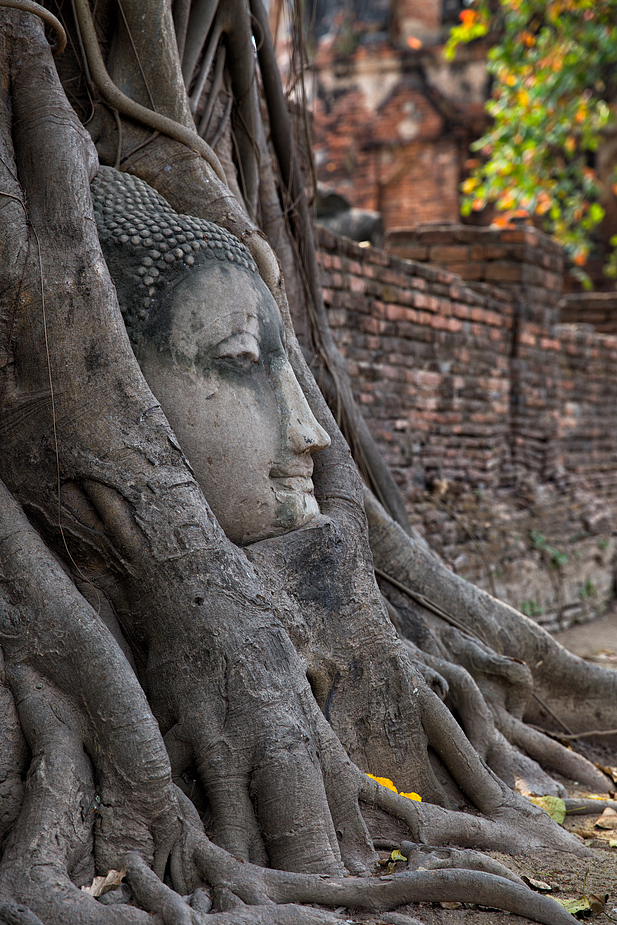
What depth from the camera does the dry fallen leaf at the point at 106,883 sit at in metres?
1.73

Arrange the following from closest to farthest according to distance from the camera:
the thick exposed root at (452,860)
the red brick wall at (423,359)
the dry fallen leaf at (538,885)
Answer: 1. the thick exposed root at (452,860)
2. the dry fallen leaf at (538,885)
3. the red brick wall at (423,359)

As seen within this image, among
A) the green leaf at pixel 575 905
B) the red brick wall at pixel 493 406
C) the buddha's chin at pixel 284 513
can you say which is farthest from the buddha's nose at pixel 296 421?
the red brick wall at pixel 493 406

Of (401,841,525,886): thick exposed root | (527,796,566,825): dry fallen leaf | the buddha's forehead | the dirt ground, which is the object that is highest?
the buddha's forehead

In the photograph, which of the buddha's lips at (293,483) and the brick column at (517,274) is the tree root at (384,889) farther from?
the brick column at (517,274)

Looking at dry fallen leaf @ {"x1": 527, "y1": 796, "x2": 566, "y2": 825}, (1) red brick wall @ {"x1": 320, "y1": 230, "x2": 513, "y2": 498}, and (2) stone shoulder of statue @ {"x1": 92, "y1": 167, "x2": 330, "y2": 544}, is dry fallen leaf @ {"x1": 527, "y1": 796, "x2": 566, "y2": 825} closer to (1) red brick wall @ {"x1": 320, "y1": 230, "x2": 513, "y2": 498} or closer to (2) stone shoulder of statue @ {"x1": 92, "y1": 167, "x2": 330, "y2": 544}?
(2) stone shoulder of statue @ {"x1": 92, "y1": 167, "x2": 330, "y2": 544}

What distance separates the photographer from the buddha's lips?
8.12ft

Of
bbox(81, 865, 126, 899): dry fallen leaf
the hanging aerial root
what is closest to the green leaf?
bbox(81, 865, 126, 899): dry fallen leaf

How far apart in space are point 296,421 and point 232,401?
0.22m

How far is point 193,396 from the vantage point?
2.34 m

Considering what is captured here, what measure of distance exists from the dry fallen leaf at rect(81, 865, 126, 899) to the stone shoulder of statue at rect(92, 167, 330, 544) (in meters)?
0.95

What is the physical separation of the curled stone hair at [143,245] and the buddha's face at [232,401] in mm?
47

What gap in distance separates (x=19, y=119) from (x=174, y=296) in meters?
0.65

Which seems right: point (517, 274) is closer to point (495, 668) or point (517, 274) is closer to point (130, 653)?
point (495, 668)

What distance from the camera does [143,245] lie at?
2.40 m
